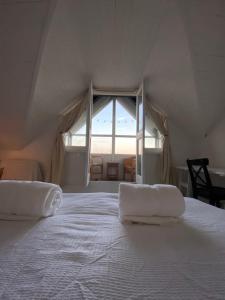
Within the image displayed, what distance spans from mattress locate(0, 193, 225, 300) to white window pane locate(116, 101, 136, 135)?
4.46 metres

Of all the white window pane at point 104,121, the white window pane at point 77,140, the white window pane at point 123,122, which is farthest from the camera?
the white window pane at point 123,122

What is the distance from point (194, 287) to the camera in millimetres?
446

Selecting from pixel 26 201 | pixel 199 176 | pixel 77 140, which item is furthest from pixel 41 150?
pixel 26 201

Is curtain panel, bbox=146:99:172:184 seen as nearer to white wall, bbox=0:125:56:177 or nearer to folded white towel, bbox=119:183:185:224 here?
white wall, bbox=0:125:56:177

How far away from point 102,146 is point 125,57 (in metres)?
2.88

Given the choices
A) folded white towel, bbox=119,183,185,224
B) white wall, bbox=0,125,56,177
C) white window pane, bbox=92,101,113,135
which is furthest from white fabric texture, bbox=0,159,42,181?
folded white towel, bbox=119,183,185,224

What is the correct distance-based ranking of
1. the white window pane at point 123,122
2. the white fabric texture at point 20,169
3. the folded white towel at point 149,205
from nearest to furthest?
the folded white towel at point 149,205, the white fabric texture at point 20,169, the white window pane at point 123,122

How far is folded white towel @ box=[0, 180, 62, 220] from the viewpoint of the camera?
2.98 ft

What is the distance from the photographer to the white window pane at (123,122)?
5.27m

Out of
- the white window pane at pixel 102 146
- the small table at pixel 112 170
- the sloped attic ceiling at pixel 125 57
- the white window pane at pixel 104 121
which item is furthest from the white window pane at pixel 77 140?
the small table at pixel 112 170

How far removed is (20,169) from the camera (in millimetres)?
3363

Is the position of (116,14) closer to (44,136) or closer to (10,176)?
(44,136)

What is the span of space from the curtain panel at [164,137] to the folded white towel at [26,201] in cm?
277

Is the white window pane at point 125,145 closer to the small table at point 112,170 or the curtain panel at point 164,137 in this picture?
the small table at point 112,170
